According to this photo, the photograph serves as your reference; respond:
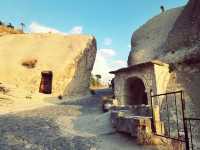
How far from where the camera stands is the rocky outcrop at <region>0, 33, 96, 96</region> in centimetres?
2320

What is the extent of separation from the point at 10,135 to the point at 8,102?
10.5 m

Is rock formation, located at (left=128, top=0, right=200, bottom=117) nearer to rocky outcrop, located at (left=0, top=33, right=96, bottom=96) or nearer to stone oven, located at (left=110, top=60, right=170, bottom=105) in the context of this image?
stone oven, located at (left=110, top=60, right=170, bottom=105)

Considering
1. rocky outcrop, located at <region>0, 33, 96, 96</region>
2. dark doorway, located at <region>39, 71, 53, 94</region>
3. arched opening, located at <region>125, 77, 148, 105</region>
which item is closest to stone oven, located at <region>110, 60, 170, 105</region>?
arched opening, located at <region>125, 77, 148, 105</region>

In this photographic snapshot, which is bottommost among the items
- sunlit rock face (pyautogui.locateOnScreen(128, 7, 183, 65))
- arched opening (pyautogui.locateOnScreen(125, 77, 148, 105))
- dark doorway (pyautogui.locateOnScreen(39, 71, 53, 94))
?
arched opening (pyautogui.locateOnScreen(125, 77, 148, 105))

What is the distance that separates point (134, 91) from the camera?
710 inches

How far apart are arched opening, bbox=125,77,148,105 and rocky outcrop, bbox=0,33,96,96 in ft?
25.9

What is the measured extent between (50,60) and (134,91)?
11060mm

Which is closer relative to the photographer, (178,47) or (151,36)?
(178,47)

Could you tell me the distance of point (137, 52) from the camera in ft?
75.4

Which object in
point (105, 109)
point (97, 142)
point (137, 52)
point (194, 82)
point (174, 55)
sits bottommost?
point (97, 142)

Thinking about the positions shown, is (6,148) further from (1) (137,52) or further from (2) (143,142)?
(1) (137,52)

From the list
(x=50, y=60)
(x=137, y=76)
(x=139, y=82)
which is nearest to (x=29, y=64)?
(x=50, y=60)

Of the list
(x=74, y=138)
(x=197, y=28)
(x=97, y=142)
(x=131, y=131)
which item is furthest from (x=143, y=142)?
(x=197, y=28)

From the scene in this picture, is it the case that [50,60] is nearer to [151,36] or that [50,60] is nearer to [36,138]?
[151,36]
